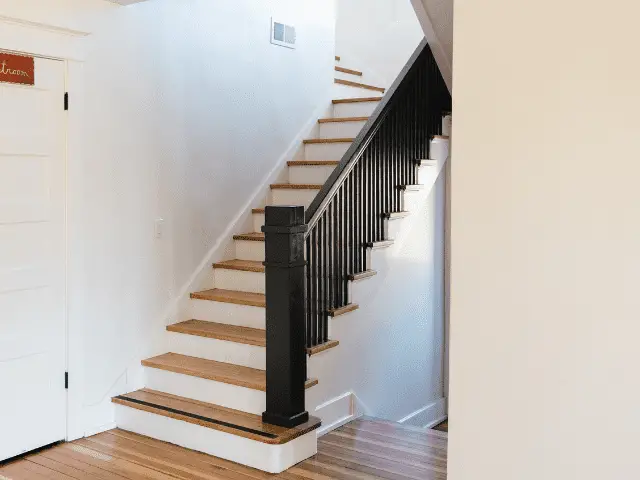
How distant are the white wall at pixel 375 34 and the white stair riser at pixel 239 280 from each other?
320cm

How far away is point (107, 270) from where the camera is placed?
4.45 meters

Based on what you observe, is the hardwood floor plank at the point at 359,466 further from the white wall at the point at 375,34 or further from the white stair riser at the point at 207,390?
the white wall at the point at 375,34

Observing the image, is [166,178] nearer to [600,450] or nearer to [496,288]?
[496,288]

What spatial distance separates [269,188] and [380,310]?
136cm

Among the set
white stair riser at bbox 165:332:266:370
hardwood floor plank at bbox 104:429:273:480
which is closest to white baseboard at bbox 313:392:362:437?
white stair riser at bbox 165:332:266:370

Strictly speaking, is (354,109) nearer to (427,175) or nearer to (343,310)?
(427,175)

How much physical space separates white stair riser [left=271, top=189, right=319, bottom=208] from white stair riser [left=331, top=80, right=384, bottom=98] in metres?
1.26

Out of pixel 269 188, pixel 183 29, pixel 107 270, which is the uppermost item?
pixel 183 29

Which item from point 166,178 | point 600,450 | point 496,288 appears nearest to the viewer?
point 600,450

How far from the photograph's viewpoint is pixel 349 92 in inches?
268

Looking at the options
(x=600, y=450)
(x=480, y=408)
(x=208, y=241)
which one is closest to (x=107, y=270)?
(x=208, y=241)

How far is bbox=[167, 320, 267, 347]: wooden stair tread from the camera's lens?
14.8 feet

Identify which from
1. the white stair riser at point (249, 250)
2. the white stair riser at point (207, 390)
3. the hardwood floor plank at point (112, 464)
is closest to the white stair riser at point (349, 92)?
the white stair riser at point (249, 250)

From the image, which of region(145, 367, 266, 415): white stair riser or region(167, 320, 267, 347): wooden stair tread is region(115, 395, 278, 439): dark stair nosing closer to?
region(145, 367, 266, 415): white stair riser
